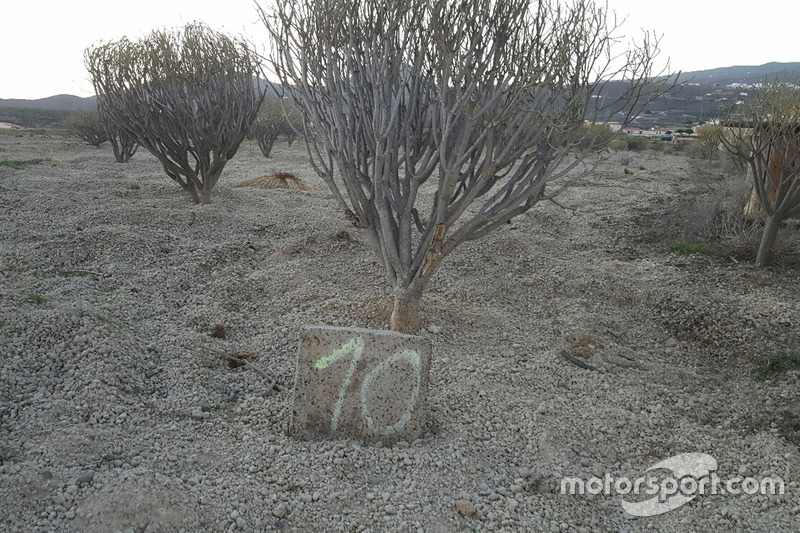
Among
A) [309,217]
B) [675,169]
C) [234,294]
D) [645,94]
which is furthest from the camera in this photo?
[675,169]

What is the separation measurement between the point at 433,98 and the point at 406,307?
1.95 meters

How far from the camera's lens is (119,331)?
4902 millimetres

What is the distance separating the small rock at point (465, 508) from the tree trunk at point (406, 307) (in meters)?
2.48

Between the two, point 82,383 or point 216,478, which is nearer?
point 216,478

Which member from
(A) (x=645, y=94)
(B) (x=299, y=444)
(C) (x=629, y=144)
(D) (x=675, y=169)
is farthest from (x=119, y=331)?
(C) (x=629, y=144)

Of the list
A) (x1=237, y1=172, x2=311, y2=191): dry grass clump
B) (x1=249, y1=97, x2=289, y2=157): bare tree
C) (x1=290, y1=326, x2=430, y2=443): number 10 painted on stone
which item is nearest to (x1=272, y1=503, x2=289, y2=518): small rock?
(x1=290, y1=326, x2=430, y2=443): number 10 painted on stone

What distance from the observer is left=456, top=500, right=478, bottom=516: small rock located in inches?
115

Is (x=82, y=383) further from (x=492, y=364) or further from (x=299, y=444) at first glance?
(x=492, y=364)

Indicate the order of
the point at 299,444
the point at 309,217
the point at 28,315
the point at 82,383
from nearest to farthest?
the point at 299,444
the point at 82,383
the point at 28,315
the point at 309,217

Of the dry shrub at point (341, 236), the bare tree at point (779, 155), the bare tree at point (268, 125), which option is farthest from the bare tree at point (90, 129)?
the bare tree at point (779, 155)

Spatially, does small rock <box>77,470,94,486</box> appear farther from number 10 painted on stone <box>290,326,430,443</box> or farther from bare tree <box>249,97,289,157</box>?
bare tree <box>249,97,289,157</box>

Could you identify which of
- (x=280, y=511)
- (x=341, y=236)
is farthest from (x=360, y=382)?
(x=341, y=236)

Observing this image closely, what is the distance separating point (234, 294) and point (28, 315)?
206 centimetres

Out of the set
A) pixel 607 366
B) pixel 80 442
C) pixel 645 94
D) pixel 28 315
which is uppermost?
pixel 645 94
